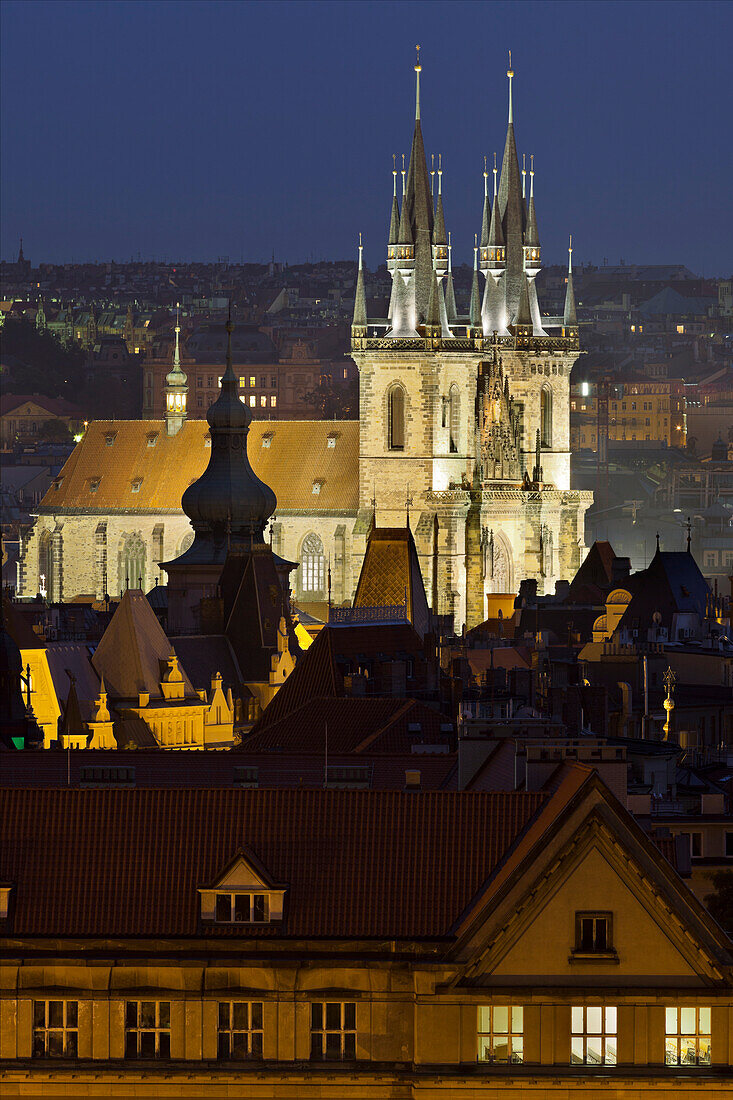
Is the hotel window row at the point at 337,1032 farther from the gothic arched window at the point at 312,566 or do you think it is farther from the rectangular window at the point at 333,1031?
the gothic arched window at the point at 312,566

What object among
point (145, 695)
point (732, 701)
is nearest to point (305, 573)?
point (145, 695)

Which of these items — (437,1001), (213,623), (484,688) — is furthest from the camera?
(213,623)

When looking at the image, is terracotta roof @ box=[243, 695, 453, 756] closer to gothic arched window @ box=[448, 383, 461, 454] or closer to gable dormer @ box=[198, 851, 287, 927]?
gable dormer @ box=[198, 851, 287, 927]

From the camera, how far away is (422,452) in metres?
→ 153

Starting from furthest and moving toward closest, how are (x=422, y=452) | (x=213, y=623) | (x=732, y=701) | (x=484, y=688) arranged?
1. (x=422, y=452)
2. (x=213, y=623)
3. (x=732, y=701)
4. (x=484, y=688)

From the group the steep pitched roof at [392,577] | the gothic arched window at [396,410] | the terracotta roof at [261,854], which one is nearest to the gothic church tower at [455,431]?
the gothic arched window at [396,410]

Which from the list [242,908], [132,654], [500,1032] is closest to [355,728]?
[132,654]

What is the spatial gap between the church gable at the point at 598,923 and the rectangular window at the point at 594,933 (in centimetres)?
1

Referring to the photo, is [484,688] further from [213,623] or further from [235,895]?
[235,895]

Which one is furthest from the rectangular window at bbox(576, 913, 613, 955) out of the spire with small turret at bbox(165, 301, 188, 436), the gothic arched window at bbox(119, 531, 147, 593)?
the spire with small turret at bbox(165, 301, 188, 436)

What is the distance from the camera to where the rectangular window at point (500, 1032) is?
35.9 m

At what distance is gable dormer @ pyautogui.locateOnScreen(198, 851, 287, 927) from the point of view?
3684 cm

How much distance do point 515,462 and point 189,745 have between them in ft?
231

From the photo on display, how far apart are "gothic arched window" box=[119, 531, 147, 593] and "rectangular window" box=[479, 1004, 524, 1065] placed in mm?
128556
